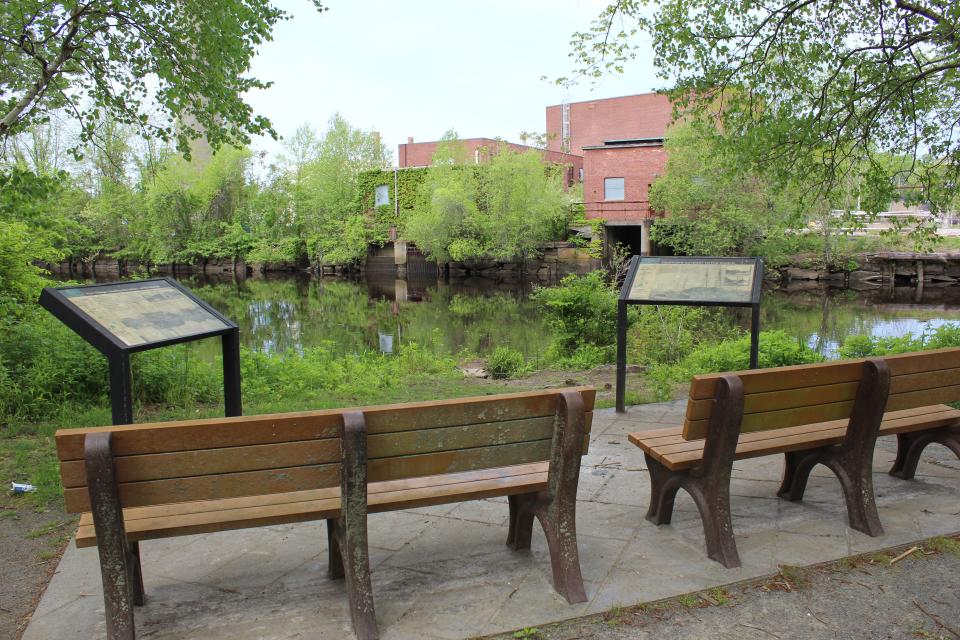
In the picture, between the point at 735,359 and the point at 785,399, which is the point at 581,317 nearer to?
the point at 735,359

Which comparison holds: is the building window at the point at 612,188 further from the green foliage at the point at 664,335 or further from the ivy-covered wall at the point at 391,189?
the green foliage at the point at 664,335

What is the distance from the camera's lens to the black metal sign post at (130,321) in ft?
11.9

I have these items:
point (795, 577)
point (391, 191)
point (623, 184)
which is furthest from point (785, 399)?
point (391, 191)

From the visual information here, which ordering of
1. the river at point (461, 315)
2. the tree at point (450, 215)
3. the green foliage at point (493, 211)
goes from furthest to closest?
1. the tree at point (450, 215)
2. the green foliage at point (493, 211)
3. the river at point (461, 315)

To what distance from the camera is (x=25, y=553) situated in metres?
3.55

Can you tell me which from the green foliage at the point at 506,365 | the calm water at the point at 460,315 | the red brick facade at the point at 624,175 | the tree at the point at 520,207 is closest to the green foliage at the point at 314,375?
the green foliage at the point at 506,365

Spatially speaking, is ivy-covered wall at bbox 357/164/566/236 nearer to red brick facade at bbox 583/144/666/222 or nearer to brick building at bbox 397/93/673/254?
brick building at bbox 397/93/673/254

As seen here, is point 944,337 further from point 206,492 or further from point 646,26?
point 206,492

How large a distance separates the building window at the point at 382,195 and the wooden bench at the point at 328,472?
4495 centimetres

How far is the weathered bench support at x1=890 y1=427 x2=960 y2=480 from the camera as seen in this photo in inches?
160

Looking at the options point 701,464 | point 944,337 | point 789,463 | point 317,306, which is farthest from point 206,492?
point 317,306

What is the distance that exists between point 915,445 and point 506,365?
676cm

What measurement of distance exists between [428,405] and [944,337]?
8.07 m

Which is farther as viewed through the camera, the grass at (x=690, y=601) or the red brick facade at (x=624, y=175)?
the red brick facade at (x=624, y=175)
